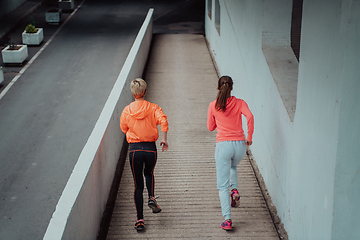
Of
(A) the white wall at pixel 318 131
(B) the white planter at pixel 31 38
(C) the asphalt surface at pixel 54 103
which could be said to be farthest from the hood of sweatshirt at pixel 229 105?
(B) the white planter at pixel 31 38

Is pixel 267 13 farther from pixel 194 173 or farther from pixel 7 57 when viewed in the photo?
pixel 7 57

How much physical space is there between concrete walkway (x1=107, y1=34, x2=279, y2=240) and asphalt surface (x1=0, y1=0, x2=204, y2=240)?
234 cm

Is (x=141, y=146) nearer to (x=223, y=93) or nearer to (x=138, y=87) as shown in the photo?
(x=138, y=87)

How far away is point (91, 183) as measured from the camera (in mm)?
4473

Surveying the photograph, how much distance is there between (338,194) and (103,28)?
2107 cm

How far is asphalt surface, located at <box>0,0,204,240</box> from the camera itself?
7614 mm

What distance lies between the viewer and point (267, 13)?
581 centimetres

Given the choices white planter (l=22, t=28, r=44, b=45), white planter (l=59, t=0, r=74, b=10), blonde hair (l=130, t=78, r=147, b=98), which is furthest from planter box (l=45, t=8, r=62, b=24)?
blonde hair (l=130, t=78, r=147, b=98)

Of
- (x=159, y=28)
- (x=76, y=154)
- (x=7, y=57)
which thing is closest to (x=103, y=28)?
(x=159, y=28)

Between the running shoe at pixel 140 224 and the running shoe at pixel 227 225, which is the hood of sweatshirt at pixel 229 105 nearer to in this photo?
the running shoe at pixel 227 225

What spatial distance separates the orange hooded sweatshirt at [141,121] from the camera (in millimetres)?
4539

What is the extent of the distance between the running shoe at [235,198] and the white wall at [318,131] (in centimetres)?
52

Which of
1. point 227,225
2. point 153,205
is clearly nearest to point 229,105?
point 227,225

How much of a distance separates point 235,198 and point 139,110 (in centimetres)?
178
